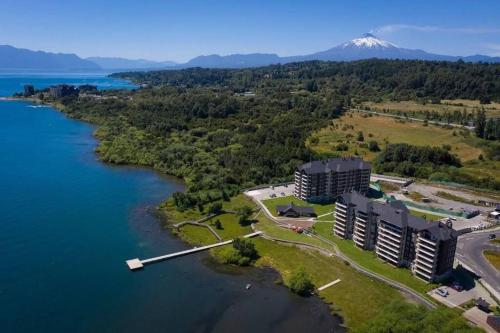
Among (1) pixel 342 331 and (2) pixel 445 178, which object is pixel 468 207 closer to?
(2) pixel 445 178

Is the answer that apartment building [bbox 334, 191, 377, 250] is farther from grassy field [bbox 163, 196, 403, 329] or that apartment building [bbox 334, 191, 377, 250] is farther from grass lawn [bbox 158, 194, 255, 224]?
grass lawn [bbox 158, 194, 255, 224]

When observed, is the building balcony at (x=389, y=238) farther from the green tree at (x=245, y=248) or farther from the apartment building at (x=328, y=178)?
the apartment building at (x=328, y=178)

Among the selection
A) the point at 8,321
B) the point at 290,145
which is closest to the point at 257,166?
the point at 290,145

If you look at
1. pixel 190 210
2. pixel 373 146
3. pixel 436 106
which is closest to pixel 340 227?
pixel 190 210

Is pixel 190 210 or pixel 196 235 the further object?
pixel 190 210

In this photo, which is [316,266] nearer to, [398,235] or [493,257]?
[398,235]
